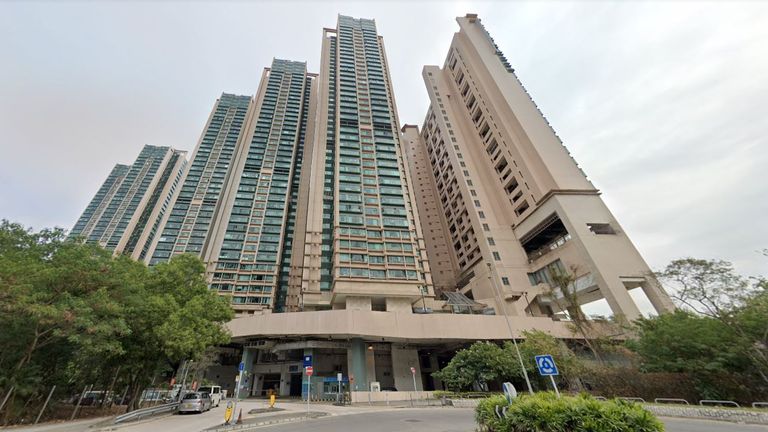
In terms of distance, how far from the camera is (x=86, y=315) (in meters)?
13.1

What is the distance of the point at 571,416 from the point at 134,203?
111490 mm

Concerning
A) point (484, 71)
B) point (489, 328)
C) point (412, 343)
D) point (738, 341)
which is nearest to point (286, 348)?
point (412, 343)

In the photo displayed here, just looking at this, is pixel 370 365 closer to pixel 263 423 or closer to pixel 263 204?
pixel 263 423

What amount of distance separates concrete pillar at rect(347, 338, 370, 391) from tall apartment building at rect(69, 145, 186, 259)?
212 feet

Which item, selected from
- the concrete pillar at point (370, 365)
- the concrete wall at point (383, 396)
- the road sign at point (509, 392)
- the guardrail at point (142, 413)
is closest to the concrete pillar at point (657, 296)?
the concrete wall at point (383, 396)

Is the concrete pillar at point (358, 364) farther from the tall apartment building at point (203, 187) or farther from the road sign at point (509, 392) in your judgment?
the tall apartment building at point (203, 187)

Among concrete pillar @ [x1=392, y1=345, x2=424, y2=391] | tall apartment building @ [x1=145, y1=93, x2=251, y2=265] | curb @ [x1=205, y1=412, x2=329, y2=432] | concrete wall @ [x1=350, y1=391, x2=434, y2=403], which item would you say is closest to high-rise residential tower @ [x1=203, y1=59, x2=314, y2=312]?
tall apartment building @ [x1=145, y1=93, x2=251, y2=265]

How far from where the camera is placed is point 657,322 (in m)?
23.7

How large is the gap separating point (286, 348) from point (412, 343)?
17.0 meters

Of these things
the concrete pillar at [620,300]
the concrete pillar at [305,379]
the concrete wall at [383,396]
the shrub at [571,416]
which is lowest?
the shrub at [571,416]

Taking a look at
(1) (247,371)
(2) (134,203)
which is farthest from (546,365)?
(2) (134,203)

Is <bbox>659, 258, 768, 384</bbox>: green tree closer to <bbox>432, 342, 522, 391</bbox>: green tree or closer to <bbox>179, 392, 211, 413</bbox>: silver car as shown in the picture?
<bbox>432, 342, 522, 391</bbox>: green tree

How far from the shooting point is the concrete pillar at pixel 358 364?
33.7 meters

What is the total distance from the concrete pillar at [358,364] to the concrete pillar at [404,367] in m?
5.01
